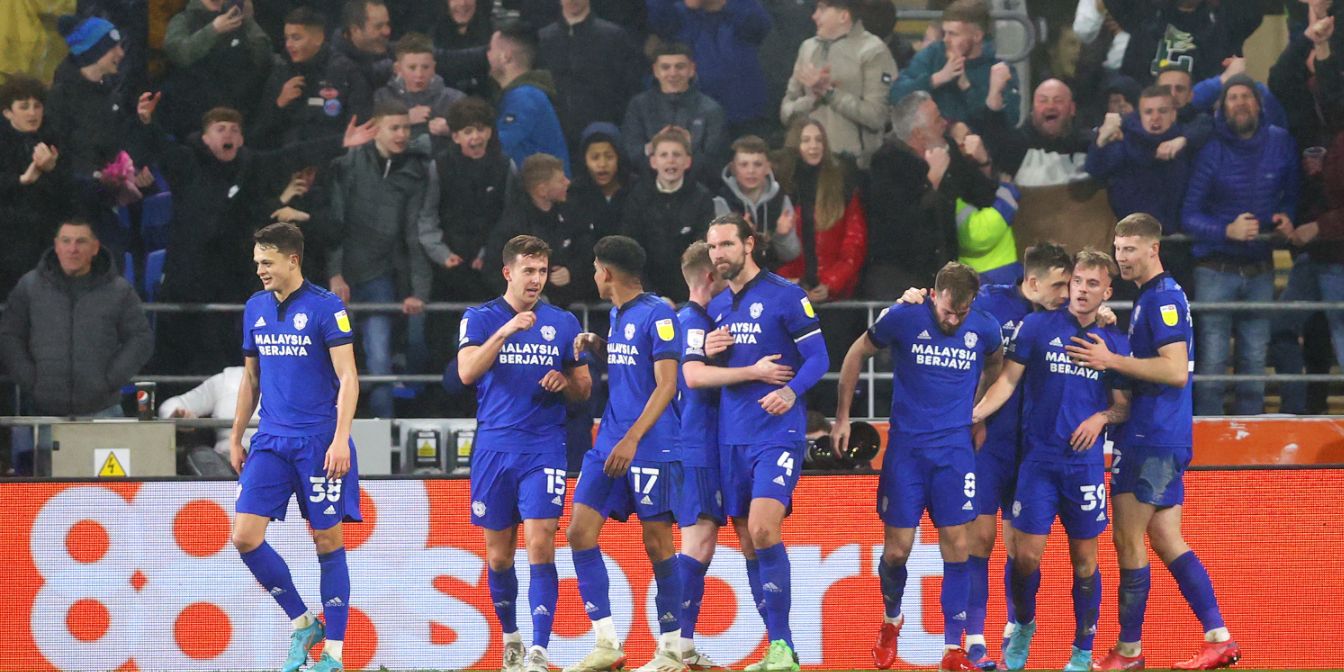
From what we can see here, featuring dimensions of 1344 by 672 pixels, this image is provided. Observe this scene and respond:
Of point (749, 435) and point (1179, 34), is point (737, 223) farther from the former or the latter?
point (1179, 34)

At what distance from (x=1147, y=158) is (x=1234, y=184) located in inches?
27.1

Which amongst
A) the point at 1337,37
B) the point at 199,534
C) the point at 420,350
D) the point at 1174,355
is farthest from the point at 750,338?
the point at 1337,37

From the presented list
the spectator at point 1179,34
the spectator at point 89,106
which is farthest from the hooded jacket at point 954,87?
the spectator at point 89,106

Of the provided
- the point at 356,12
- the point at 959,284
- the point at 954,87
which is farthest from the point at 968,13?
the point at 356,12

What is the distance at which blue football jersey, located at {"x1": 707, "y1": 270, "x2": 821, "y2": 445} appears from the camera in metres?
8.52

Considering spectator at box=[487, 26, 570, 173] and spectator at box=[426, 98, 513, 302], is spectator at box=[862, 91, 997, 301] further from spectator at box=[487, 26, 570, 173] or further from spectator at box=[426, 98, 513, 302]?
spectator at box=[426, 98, 513, 302]

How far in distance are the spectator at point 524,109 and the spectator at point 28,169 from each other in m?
3.37

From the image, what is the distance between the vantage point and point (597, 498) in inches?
338

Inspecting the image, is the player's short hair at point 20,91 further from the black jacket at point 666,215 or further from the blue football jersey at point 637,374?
the blue football jersey at point 637,374

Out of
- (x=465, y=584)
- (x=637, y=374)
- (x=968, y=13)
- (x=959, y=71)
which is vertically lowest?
(x=465, y=584)

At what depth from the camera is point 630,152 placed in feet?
41.4

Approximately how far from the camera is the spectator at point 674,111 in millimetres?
12609

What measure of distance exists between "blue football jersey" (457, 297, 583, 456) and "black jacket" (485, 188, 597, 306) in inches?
146

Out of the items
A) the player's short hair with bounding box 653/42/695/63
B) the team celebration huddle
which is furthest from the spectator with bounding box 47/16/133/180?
the team celebration huddle
